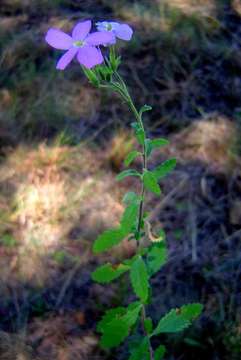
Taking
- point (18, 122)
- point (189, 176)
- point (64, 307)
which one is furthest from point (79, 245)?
point (18, 122)

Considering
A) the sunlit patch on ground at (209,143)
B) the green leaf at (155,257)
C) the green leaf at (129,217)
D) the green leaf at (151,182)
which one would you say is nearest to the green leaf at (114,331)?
the green leaf at (155,257)

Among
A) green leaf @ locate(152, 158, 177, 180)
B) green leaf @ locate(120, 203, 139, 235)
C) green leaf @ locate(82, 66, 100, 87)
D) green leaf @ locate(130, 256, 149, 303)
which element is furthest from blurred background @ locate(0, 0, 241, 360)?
green leaf @ locate(82, 66, 100, 87)

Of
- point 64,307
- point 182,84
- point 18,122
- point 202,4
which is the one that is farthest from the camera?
point 202,4

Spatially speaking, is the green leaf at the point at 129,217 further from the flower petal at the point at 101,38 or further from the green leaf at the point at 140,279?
the flower petal at the point at 101,38

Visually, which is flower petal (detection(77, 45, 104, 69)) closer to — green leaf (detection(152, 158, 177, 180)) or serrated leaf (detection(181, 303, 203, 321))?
green leaf (detection(152, 158, 177, 180))

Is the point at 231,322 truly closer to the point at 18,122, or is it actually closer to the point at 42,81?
the point at 18,122

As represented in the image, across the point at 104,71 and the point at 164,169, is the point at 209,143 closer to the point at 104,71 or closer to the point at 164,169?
the point at 164,169

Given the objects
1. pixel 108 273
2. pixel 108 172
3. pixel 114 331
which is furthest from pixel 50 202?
pixel 114 331
